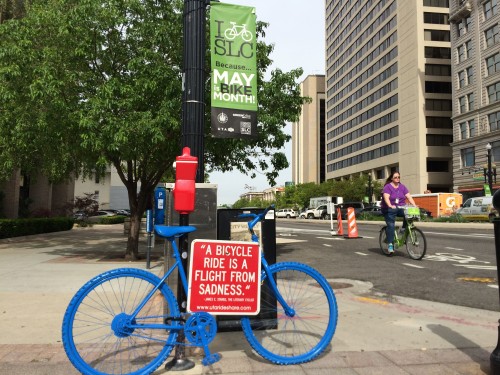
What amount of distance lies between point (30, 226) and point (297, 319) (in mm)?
20618

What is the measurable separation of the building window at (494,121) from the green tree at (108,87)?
145ft

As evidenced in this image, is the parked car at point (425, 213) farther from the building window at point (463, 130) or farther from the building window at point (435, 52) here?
the building window at point (435, 52)

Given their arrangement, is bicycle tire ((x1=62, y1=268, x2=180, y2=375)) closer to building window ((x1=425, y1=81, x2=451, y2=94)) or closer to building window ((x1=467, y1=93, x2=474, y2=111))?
building window ((x1=467, y1=93, x2=474, y2=111))

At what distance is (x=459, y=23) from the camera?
55.4 metres

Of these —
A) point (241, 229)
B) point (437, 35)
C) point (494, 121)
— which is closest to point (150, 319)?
point (241, 229)

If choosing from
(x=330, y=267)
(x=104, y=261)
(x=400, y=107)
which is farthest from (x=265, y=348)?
(x=400, y=107)

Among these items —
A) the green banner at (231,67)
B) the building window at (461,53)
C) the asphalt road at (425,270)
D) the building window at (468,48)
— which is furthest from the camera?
the building window at (461,53)

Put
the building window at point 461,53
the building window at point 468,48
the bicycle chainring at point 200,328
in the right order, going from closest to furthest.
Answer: the bicycle chainring at point 200,328 < the building window at point 468,48 < the building window at point 461,53

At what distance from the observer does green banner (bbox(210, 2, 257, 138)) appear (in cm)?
493

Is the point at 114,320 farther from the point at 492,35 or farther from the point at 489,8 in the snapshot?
the point at 489,8

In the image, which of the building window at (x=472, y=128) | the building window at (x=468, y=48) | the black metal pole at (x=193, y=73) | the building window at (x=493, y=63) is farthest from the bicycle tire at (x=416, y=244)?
the building window at (x=468, y=48)

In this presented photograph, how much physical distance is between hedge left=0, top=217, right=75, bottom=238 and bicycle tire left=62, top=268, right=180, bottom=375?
1725cm

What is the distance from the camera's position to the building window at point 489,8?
48.0m

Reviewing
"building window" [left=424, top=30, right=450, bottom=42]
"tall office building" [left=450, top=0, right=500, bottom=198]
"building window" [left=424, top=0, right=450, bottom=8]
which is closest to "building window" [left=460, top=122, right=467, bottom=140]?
"tall office building" [left=450, top=0, right=500, bottom=198]
